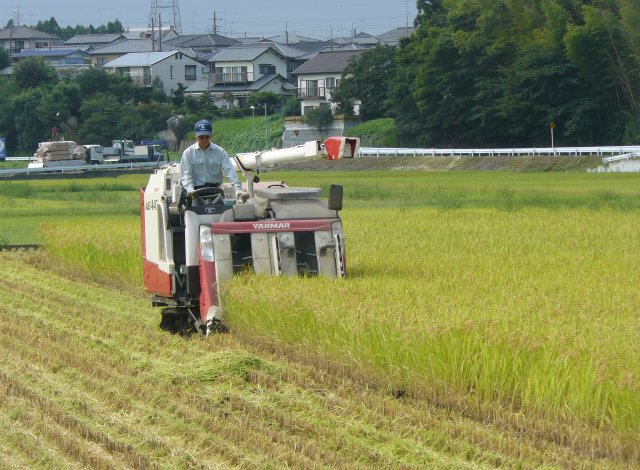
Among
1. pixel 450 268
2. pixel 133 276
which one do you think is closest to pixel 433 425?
pixel 450 268

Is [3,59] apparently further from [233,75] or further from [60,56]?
[233,75]

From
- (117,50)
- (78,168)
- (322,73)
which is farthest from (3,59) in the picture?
(78,168)

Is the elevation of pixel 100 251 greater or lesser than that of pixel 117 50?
lesser

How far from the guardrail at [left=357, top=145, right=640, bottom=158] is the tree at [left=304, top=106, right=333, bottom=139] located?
529 centimetres

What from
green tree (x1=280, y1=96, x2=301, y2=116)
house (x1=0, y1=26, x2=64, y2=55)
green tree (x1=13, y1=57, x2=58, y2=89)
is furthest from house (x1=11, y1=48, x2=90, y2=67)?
green tree (x1=280, y1=96, x2=301, y2=116)

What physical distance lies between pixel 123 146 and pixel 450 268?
48.0 m

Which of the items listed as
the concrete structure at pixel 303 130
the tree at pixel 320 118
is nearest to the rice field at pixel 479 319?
the tree at pixel 320 118

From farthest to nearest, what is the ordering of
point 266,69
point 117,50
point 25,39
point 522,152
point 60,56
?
point 25,39, point 60,56, point 117,50, point 266,69, point 522,152

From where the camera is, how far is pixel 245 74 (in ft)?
236

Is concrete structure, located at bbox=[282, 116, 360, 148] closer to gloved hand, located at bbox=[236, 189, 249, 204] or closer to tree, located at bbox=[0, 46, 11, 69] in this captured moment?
tree, located at bbox=[0, 46, 11, 69]

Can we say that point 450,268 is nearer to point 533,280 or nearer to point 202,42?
point 533,280

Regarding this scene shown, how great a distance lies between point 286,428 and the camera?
6379 millimetres

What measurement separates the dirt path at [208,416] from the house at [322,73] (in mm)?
57329

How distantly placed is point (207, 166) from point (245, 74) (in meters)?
63.2
